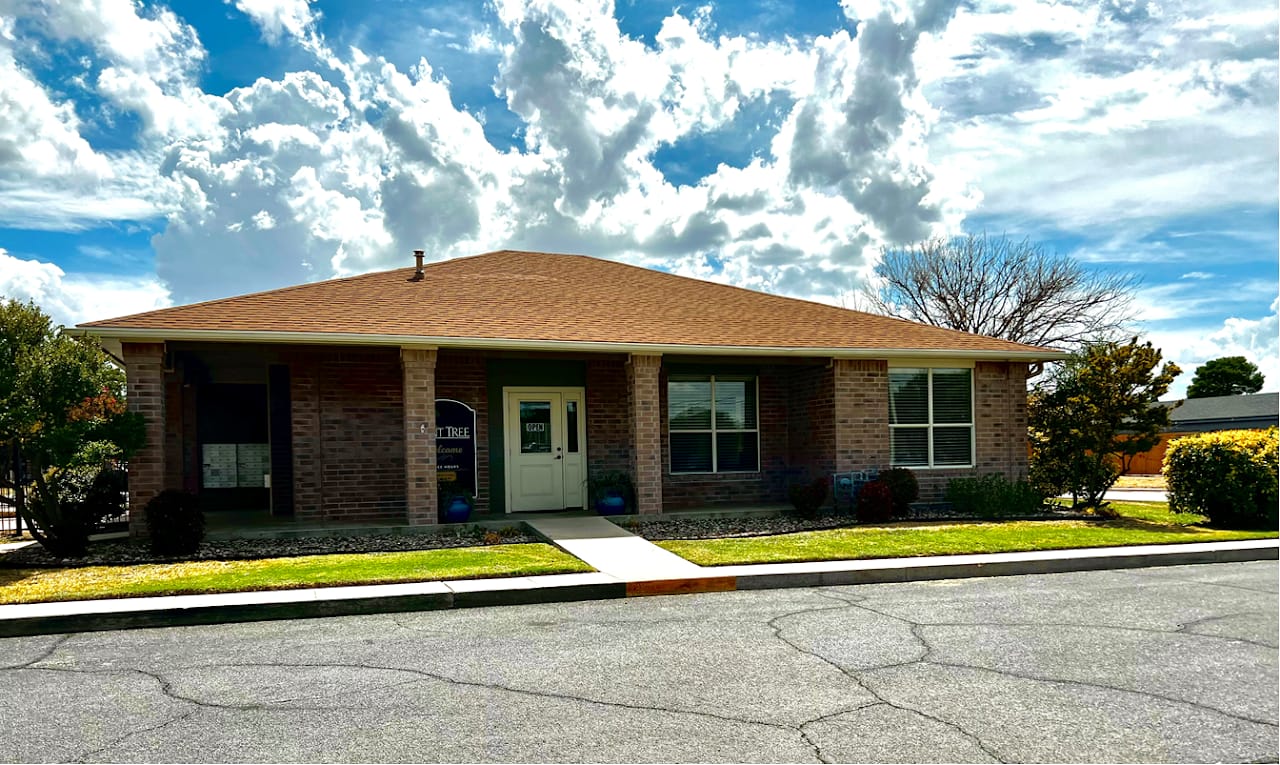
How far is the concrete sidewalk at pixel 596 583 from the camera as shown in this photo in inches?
336

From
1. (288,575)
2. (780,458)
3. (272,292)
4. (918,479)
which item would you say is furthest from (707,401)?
(288,575)

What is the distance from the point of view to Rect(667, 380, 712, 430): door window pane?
57.3ft

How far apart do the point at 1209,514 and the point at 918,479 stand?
4.60m

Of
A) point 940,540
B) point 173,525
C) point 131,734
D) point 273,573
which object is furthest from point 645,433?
point 131,734

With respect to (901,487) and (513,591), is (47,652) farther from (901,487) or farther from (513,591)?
(901,487)

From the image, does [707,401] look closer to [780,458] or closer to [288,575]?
[780,458]

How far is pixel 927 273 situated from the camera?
41.5 m

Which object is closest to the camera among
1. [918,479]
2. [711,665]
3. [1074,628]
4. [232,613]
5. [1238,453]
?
[711,665]

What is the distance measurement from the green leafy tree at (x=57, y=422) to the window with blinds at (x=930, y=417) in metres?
12.0

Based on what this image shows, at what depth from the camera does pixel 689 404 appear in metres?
17.6

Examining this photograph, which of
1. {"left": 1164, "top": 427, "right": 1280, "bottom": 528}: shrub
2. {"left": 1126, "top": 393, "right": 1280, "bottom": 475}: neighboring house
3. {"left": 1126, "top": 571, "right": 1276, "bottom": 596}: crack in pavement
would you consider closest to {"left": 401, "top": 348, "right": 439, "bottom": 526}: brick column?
{"left": 1126, "top": 571, "right": 1276, "bottom": 596}: crack in pavement

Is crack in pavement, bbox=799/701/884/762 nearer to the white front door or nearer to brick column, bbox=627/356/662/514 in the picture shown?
brick column, bbox=627/356/662/514

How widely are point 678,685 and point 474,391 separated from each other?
10.7m

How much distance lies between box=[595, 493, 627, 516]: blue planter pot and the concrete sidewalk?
1.96m
